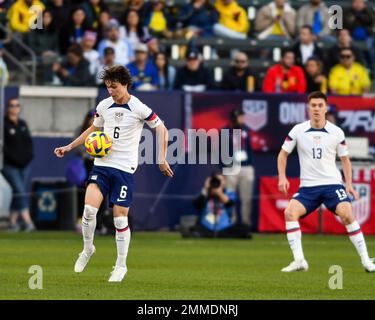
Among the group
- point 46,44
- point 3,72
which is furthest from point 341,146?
point 46,44

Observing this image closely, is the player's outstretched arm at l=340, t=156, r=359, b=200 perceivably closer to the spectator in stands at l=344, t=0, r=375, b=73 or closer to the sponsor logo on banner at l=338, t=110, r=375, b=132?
the sponsor logo on banner at l=338, t=110, r=375, b=132

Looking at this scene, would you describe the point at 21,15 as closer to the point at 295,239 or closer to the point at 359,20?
the point at 359,20

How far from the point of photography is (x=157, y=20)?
96.6 ft

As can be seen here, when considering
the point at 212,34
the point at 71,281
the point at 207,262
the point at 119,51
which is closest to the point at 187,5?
the point at 212,34

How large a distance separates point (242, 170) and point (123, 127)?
1171cm

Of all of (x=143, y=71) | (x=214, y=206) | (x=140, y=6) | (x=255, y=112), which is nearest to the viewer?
(x=214, y=206)

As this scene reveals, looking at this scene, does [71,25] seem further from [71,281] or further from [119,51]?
[71,281]

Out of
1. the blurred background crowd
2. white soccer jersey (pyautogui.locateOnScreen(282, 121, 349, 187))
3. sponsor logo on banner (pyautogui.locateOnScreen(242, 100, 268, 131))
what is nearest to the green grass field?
white soccer jersey (pyautogui.locateOnScreen(282, 121, 349, 187))

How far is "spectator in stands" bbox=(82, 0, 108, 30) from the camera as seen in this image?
27.7 meters

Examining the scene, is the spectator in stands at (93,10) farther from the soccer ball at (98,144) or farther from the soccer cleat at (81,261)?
the soccer ball at (98,144)

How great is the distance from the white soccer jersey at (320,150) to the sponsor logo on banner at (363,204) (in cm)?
921

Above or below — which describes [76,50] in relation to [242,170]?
above

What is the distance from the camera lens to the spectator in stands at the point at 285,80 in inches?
1081

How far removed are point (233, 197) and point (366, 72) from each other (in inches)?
211
